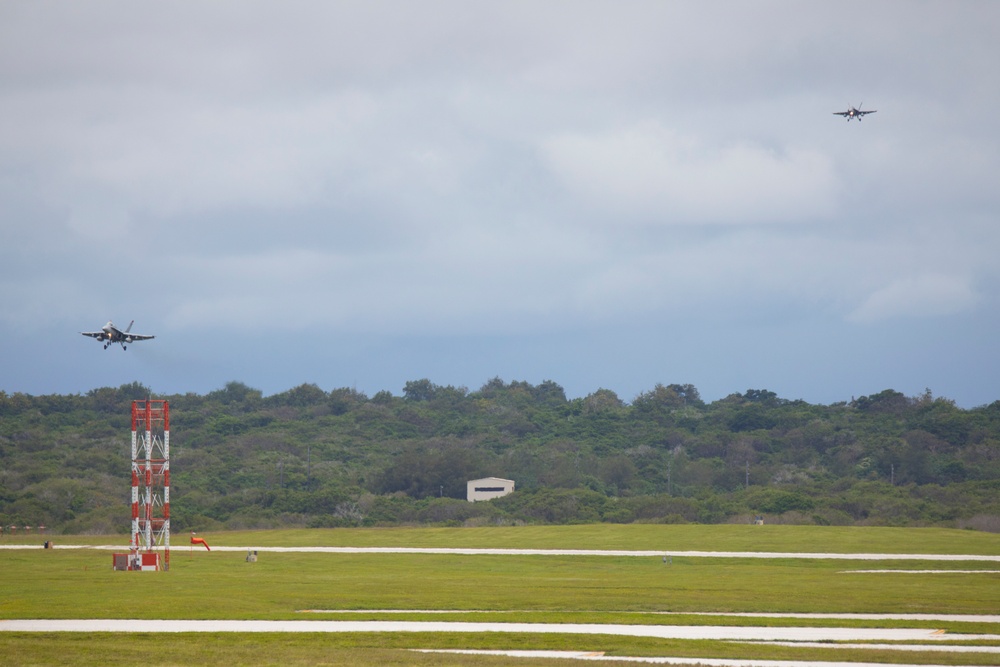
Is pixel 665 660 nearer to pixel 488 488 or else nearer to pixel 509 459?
pixel 488 488

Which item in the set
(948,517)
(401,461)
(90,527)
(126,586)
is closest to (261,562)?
(126,586)

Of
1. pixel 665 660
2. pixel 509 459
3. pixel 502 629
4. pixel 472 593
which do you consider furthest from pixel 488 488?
pixel 665 660

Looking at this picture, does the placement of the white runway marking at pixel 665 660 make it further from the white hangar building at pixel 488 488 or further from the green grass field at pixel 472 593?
the white hangar building at pixel 488 488

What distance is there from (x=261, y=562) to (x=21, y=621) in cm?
2336

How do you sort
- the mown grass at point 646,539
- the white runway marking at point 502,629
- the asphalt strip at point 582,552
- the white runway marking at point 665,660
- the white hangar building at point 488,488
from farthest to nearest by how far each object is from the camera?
the white hangar building at point 488,488, the mown grass at point 646,539, the asphalt strip at point 582,552, the white runway marking at point 502,629, the white runway marking at point 665,660

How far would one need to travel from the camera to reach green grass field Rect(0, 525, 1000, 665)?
24438 mm

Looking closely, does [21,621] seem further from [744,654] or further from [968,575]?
[968,575]

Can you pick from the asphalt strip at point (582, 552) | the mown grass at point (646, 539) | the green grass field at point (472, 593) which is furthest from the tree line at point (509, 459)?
the green grass field at point (472, 593)

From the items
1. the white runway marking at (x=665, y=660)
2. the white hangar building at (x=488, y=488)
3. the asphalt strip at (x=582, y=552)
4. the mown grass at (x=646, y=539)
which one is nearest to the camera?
the white runway marking at (x=665, y=660)

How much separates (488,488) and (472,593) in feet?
228

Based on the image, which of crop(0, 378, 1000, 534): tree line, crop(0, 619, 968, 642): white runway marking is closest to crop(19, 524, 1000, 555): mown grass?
crop(0, 378, 1000, 534): tree line

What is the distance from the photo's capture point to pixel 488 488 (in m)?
106

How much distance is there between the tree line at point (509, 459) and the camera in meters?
91.1

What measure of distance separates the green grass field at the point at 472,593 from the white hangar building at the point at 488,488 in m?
39.7
